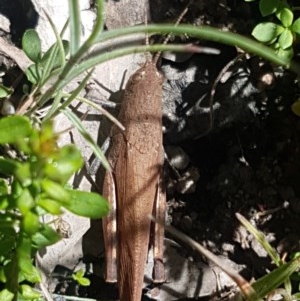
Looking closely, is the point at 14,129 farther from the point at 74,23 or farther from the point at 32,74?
the point at 32,74

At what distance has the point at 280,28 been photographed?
2244 mm

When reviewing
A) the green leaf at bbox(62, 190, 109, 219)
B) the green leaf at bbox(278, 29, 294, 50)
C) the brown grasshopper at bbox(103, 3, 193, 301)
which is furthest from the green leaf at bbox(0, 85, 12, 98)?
the green leaf at bbox(278, 29, 294, 50)

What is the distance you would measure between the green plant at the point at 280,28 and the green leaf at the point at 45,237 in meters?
1.07

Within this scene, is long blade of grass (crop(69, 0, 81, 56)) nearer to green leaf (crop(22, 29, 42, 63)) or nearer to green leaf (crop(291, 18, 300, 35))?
green leaf (crop(22, 29, 42, 63))

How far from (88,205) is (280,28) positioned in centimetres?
109

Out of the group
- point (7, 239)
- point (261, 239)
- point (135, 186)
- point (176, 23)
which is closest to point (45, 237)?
point (7, 239)

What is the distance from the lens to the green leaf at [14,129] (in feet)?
4.96

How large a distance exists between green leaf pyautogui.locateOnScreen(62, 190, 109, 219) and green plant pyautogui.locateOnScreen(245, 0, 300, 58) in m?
1.04

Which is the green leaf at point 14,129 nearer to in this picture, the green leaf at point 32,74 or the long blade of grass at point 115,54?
the long blade of grass at point 115,54

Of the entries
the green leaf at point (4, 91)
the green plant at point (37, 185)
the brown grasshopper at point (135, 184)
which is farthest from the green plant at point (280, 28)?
the green plant at point (37, 185)

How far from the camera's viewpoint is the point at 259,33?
89.4 inches

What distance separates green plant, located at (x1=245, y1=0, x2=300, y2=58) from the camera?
2.23 meters

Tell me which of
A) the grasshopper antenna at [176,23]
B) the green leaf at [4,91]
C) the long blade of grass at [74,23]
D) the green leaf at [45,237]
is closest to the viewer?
the long blade of grass at [74,23]

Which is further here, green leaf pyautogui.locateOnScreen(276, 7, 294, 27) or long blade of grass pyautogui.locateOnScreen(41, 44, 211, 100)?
green leaf pyautogui.locateOnScreen(276, 7, 294, 27)
